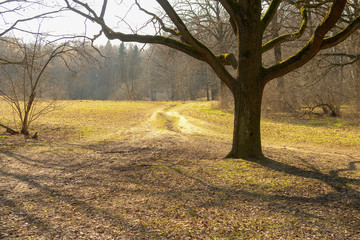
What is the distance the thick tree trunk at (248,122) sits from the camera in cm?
591

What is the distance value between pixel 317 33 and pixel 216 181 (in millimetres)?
3566

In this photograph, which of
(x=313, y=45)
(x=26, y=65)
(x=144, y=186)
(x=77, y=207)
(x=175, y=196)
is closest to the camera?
(x=77, y=207)

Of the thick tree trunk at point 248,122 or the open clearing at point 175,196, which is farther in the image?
the thick tree trunk at point 248,122

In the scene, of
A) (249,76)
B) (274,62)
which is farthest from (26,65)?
(274,62)

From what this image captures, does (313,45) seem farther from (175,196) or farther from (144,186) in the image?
(144,186)

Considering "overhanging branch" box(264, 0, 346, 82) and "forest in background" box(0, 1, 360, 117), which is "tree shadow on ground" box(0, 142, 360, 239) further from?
"forest in background" box(0, 1, 360, 117)

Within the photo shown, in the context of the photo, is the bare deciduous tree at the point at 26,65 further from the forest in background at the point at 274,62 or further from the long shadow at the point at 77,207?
the long shadow at the point at 77,207

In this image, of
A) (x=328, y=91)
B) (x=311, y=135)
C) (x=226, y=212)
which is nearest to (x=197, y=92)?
(x=328, y=91)

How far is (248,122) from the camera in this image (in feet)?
19.6

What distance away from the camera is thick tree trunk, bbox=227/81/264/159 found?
233 inches

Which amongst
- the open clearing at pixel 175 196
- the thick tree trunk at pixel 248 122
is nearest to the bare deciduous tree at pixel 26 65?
the open clearing at pixel 175 196

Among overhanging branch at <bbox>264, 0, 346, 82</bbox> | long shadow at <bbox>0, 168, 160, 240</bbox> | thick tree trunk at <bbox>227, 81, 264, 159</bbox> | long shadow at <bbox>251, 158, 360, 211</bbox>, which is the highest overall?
overhanging branch at <bbox>264, 0, 346, 82</bbox>

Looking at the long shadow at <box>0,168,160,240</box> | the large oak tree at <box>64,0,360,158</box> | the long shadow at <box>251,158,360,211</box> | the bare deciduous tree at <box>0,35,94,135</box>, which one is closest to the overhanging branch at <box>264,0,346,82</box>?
the large oak tree at <box>64,0,360,158</box>

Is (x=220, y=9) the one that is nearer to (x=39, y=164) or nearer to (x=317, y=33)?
(x=317, y=33)
